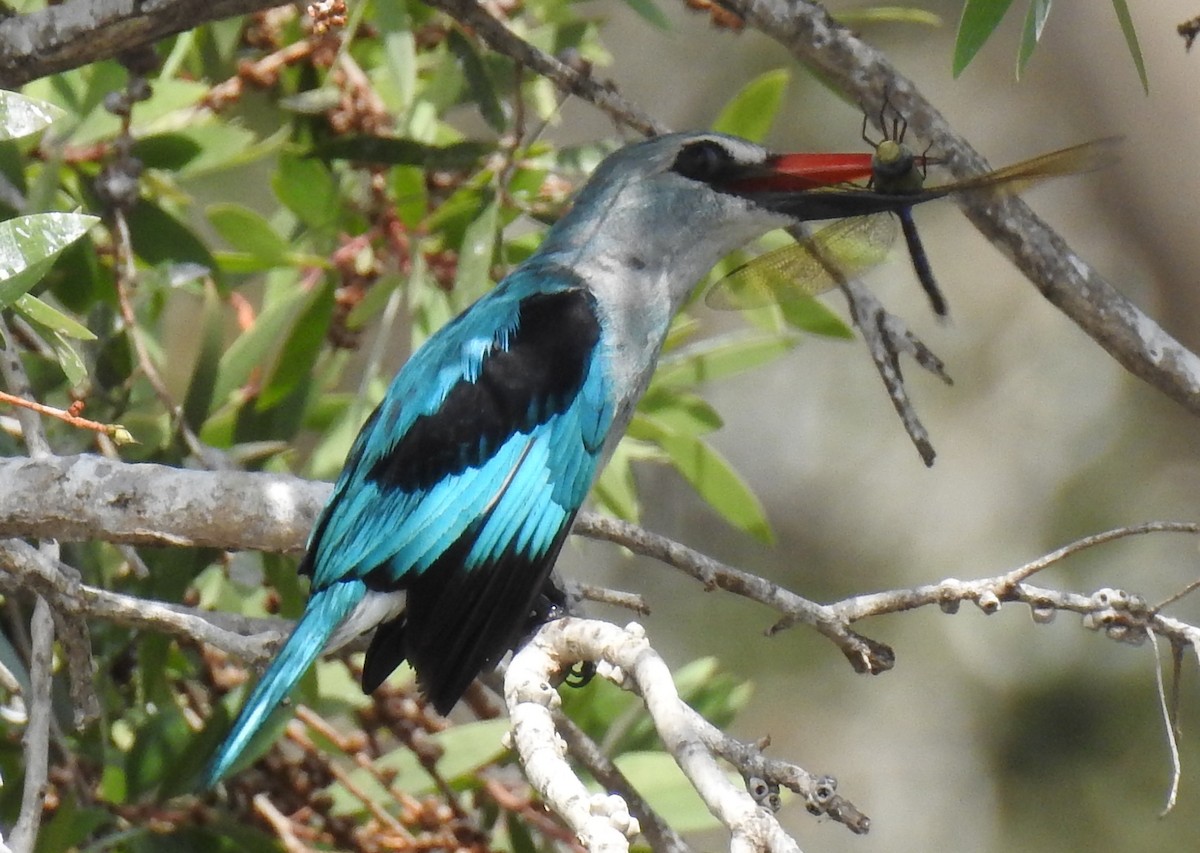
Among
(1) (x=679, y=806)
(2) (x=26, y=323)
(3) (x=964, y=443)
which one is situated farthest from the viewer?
(3) (x=964, y=443)

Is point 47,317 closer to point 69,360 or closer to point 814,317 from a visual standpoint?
point 69,360

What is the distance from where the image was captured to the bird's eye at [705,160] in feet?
9.31

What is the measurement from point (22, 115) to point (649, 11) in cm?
142

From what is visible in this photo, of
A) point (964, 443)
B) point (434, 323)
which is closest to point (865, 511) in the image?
point (964, 443)

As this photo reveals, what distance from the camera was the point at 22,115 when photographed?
5.79 ft

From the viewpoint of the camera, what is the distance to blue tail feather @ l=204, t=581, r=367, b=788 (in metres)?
2.17

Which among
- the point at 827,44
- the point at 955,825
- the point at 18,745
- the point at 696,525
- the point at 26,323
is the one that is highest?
the point at 827,44

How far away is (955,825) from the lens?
6766 mm

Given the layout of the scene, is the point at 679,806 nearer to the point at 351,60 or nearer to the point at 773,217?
the point at 773,217

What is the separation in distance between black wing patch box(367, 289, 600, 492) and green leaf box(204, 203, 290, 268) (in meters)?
0.66

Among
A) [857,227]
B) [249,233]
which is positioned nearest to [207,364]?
[249,233]

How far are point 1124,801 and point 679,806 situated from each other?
3.71 m

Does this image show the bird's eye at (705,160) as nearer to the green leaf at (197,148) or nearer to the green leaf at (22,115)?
the green leaf at (197,148)

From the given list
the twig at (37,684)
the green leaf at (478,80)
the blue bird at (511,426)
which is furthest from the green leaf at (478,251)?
the twig at (37,684)
